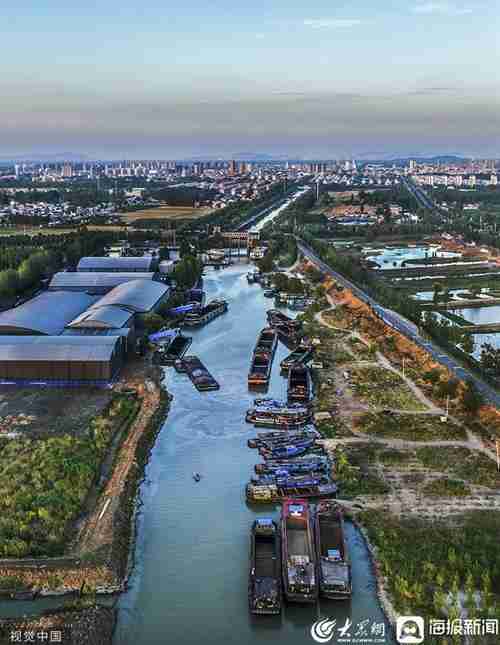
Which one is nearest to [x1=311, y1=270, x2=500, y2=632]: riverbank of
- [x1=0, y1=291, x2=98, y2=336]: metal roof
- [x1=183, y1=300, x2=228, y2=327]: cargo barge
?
[x1=183, y1=300, x2=228, y2=327]: cargo barge

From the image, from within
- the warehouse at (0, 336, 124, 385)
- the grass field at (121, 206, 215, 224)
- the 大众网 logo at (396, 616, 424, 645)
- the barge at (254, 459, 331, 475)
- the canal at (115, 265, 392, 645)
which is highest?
the grass field at (121, 206, 215, 224)

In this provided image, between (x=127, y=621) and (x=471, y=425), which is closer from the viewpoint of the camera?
(x=127, y=621)

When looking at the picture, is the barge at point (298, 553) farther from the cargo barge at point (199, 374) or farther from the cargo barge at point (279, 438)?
the cargo barge at point (199, 374)

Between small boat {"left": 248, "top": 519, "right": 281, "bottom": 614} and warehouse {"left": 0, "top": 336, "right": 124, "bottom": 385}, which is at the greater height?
warehouse {"left": 0, "top": 336, "right": 124, "bottom": 385}

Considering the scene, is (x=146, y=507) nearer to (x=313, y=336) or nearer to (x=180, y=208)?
(x=313, y=336)

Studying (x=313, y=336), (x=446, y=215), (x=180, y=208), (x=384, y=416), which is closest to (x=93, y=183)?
(x=180, y=208)

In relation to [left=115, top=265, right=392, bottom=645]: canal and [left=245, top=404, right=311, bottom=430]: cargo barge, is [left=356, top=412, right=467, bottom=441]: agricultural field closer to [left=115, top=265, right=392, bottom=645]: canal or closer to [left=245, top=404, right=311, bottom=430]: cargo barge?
[left=245, top=404, right=311, bottom=430]: cargo barge

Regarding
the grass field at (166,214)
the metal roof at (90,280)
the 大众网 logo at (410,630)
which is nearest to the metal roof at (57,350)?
the metal roof at (90,280)

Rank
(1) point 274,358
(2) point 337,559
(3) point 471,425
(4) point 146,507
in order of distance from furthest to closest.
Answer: (1) point 274,358, (3) point 471,425, (4) point 146,507, (2) point 337,559
